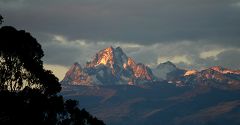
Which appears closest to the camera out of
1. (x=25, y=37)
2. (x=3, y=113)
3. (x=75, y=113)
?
(x=3, y=113)

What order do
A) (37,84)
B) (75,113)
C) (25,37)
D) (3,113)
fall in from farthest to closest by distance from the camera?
(75,113)
(37,84)
(25,37)
(3,113)

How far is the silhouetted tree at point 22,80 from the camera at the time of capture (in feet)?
379

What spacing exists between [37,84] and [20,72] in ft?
31.1

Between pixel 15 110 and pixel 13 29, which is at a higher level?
pixel 13 29

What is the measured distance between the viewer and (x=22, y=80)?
123 meters

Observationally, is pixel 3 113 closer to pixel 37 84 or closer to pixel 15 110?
pixel 15 110

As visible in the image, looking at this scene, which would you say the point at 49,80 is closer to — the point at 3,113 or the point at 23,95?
the point at 23,95

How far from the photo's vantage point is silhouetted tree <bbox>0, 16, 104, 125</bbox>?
379ft

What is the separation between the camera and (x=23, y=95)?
416 ft

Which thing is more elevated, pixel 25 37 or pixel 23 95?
pixel 25 37

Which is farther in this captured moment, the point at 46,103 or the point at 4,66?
the point at 46,103

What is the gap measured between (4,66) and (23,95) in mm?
9484

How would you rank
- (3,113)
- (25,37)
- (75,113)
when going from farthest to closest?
(75,113) → (25,37) → (3,113)

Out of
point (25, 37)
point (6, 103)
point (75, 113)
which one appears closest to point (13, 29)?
point (25, 37)
